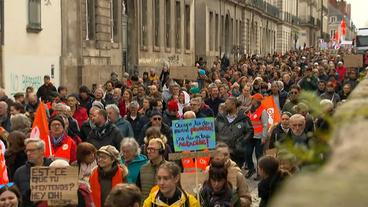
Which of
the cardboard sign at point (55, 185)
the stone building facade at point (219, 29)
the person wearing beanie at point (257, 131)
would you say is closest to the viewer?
the cardboard sign at point (55, 185)

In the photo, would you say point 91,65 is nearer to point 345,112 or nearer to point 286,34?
point 345,112

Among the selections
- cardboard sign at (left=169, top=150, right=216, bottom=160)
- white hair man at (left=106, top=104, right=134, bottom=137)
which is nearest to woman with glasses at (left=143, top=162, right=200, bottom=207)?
cardboard sign at (left=169, top=150, right=216, bottom=160)

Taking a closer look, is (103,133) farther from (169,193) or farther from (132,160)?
(169,193)

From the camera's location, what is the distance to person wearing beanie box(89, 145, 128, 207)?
245 inches

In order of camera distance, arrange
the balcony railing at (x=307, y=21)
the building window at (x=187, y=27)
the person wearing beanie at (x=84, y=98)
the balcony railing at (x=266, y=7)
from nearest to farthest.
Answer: the person wearing beanie at (x=84, y=98) < the building window at (x=187, y=27) < the balcony railing at (x=266, y=7) < the balcony railing at (x=307, y=21)

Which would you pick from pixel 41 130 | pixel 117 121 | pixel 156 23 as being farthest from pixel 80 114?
pixel 156 23

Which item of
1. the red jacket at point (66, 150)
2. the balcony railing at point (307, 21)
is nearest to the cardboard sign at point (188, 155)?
the red jacket at point (66, 150)

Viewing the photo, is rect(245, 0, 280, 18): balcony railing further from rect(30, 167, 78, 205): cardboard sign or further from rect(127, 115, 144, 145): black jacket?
rect(30, 167, 78, 205): cardboard sign

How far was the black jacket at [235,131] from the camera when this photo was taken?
11.4m

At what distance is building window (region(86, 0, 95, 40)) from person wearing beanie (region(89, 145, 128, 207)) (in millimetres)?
18555

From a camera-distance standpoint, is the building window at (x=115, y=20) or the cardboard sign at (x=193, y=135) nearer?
the cardboard sign at (x=193, y=135)

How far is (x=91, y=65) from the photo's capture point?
24.0m

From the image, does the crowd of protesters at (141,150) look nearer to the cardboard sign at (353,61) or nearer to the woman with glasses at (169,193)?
the woman with glasses at (169,193)

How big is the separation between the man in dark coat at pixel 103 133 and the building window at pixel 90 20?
1572 cm
